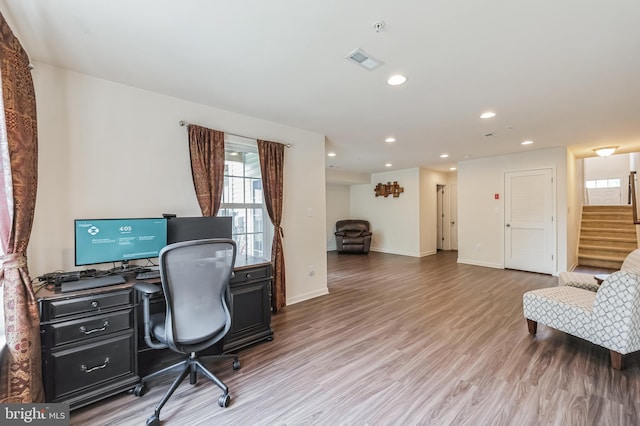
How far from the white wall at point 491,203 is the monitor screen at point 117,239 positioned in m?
6.53

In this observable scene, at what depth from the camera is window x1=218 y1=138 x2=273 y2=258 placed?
3.53 m

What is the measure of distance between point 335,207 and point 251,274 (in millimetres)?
6600

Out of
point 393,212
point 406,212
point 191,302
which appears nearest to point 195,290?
point 191,302

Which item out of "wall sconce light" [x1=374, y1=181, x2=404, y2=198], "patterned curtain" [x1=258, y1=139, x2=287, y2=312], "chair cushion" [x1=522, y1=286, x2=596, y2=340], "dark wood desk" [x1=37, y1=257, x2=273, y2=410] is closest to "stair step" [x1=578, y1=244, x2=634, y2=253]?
"wall sconce light" [x1=374, y1=181, x2=404, y2=198]

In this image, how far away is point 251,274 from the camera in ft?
9.19

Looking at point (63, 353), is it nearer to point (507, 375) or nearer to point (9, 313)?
point (9, 313)

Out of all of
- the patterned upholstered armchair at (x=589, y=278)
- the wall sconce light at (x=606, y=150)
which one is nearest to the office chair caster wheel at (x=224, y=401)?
the patterned upholstered armchair at (x=589, y=278)

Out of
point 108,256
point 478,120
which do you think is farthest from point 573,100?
point 108,256

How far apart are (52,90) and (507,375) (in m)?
4.44

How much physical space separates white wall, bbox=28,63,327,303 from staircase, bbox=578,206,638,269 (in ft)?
26.4

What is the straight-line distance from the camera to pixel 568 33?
188cm

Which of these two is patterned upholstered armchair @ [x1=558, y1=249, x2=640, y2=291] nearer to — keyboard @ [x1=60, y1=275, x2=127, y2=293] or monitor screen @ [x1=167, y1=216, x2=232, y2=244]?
monitor screen @ [x1=167, y1=216, x2=232, y2=244]

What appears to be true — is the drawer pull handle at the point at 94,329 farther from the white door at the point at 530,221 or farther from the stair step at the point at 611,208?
the stair step at the point at 611,208

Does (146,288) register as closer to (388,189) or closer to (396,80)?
(396,80)
